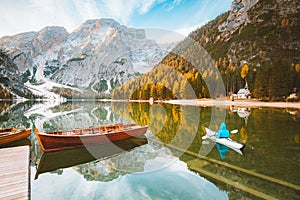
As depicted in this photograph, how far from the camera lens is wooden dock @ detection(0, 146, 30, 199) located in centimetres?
675

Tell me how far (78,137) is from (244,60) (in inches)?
5153

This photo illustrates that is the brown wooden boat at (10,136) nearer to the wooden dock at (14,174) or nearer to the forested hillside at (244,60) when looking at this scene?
the wooden dock at (14,174)

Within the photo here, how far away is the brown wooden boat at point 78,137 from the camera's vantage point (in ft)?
46.2

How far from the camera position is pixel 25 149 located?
12.6 metres

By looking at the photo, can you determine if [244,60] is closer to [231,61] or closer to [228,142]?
[231,61]

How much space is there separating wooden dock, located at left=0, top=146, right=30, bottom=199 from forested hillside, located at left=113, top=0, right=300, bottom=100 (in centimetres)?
6651

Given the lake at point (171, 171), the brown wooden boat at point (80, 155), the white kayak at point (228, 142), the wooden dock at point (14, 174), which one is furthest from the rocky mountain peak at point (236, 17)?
the wooden dock at point (14, 174)

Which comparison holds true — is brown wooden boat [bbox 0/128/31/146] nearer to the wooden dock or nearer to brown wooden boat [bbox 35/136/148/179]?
the wooden dock

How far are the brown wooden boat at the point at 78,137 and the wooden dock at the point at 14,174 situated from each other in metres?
1.70

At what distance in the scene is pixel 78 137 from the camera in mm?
14891

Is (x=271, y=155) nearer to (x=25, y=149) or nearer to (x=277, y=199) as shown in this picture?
(x=277, y=199)

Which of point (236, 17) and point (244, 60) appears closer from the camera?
point (244, 60)

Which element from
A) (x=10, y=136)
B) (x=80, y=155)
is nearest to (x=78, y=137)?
(x=80, y=155)

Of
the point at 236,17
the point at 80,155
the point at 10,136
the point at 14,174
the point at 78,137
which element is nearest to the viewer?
the point at 14,174
